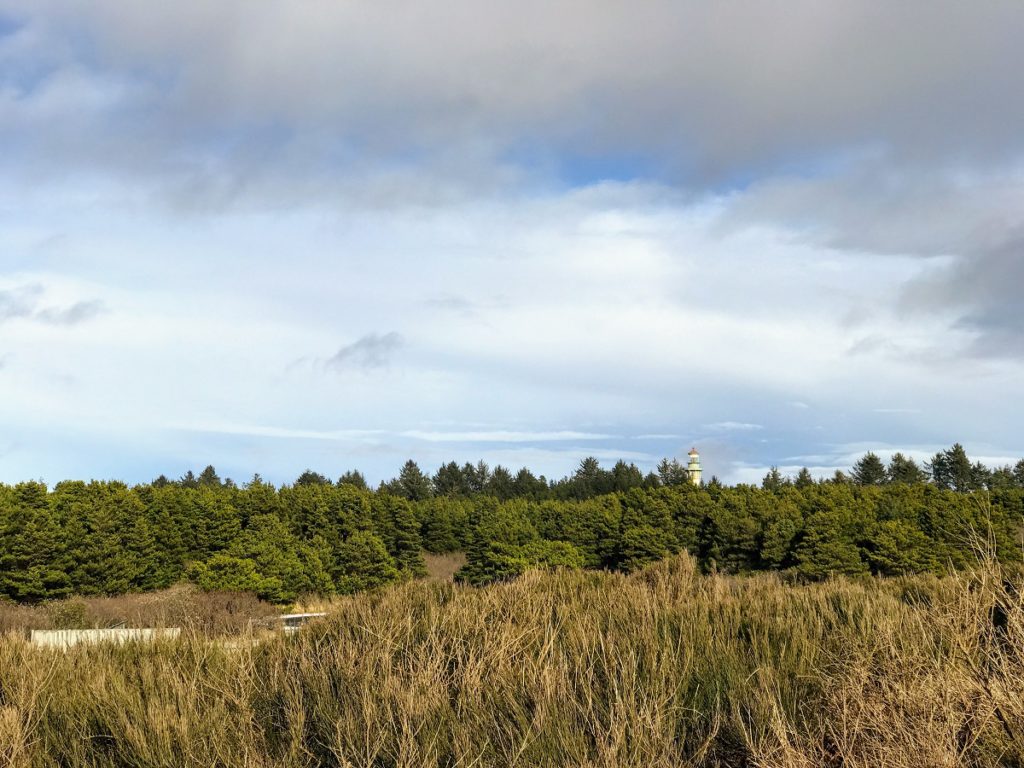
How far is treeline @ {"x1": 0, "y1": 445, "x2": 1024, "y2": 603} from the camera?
4478 centimetres

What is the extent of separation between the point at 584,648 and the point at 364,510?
50814 mm

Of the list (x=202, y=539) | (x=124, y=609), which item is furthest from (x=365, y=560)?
(x=124, y=609)

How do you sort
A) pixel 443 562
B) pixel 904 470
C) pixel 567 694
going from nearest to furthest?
pixel 567 694
pixel 443 562
pixel 904 470

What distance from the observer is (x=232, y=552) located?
48.3m

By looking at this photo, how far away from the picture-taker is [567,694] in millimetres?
6695

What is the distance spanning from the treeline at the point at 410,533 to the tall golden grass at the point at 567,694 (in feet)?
121

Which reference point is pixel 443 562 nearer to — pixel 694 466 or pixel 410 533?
pixel 410 533

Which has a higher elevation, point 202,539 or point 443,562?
point 202,539

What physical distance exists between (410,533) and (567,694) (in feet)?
170

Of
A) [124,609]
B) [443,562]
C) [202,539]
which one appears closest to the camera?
[124,609]

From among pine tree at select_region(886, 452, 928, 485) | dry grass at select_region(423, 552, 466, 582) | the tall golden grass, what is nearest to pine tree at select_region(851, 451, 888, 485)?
pine tree at select_region(886, 452, 928, 485)

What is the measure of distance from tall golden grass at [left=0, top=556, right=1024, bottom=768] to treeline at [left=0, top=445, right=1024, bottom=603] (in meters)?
36.9

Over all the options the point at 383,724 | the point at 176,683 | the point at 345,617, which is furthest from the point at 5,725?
the point at 345,617

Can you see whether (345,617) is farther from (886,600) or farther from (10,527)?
(10,527)
